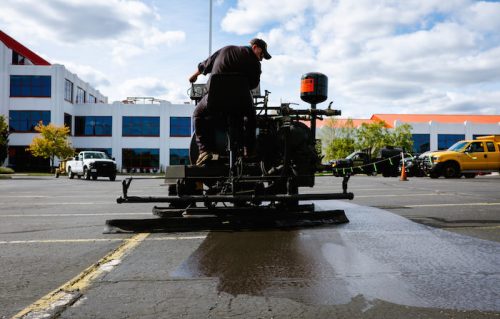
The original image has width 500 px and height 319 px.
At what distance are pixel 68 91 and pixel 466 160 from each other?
43.2 meters

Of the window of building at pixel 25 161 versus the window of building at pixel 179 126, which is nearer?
the window of building at pixel 25 161

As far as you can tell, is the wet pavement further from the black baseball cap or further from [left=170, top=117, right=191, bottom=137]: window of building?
[left=170, top=117, right=191, bottom=137]: window of building

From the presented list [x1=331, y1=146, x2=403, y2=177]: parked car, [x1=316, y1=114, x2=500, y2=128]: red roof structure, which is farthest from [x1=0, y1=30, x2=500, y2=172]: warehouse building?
[x1=331, y1=146, x2=403, y2=177]: parked car

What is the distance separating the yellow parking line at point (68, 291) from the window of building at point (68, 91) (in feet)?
163

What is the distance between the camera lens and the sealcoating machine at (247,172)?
498cm

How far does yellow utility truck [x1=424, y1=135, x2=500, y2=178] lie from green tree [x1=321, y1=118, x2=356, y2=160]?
26414mm

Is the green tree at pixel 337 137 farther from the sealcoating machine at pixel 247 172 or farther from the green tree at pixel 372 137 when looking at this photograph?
the sealcoating machine at pixel 247 172

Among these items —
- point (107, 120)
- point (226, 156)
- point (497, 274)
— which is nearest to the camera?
point (497, 274)

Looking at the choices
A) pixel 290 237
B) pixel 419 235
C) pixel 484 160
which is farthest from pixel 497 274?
pixel 484 160

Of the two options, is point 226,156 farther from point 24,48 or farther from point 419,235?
point 24,48

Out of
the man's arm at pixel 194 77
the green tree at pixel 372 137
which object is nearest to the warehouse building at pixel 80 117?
the green tree at pixel 372 137

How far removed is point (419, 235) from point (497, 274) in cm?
170

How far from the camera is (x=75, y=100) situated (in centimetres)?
5272

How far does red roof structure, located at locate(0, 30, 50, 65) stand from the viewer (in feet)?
161
